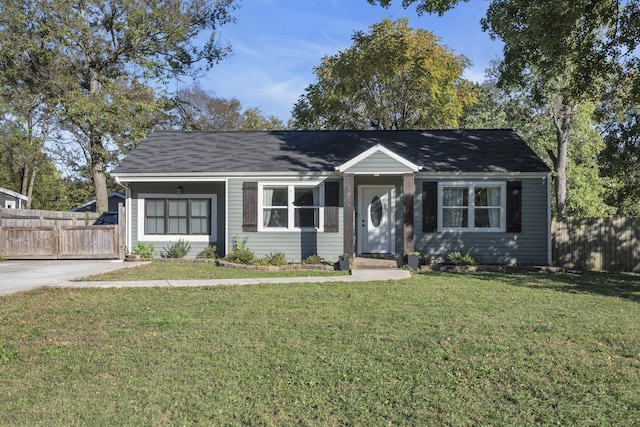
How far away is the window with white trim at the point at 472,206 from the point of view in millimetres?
14141

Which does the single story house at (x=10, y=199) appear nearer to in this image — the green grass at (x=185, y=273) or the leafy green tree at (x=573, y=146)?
the green grass at (x=185, y=273)

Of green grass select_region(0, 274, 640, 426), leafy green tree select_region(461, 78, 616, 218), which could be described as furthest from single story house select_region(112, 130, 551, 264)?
leafy green tree select_region(461, 78, 616, 218)

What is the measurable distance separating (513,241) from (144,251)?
34.7ft

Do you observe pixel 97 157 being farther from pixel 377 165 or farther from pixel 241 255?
pixel 377 165

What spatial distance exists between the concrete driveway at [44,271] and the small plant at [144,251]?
64 centimetres

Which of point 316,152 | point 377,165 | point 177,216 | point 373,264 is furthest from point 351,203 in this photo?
point 177,216

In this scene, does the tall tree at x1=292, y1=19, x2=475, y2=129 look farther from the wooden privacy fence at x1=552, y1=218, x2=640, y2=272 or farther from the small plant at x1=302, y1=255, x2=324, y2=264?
the small plant at x1=302, y1=255, x2=324, y2=264

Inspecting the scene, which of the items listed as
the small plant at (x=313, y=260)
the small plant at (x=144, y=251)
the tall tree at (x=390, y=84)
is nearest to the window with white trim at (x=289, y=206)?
the small plant at (x=313, y=260)

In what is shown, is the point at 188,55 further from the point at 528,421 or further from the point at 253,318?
the point at 528,421

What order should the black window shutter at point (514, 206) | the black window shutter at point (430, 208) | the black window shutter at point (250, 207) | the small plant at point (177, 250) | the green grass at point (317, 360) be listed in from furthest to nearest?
the small plant at point (177, 250), the black window shutter at point (250, 207), the black window shutter at point (430, 208), the black window shutter at point (514, 206), the green grass at point (317, 360)

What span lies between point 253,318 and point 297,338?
1.22 metres

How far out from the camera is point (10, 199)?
88.5 ft

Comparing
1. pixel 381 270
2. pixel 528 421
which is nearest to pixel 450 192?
pixel 381 270

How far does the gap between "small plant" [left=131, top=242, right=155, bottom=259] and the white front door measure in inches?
241
